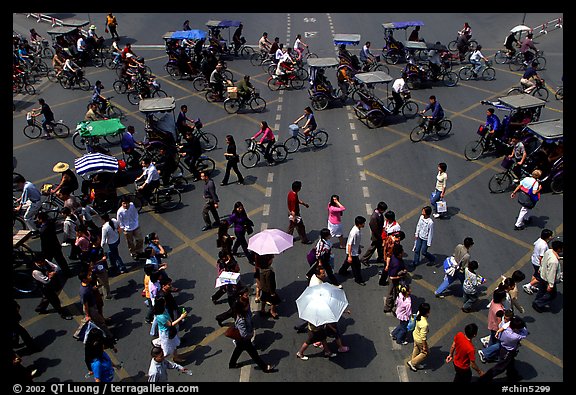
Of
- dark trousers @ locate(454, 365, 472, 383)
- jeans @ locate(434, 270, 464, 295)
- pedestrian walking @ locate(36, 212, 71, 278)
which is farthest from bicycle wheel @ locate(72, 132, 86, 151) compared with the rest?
dark trousers @ locate(454, 365, 472, 383)

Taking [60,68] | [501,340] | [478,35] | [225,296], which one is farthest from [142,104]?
[478,35]

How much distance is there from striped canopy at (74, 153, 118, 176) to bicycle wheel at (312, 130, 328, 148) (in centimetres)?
808

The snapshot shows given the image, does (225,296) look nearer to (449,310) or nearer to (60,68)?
(449,310)

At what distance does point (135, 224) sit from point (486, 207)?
36.5ft

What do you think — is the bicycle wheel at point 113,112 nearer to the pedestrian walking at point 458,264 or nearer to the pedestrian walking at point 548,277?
the pedestrian walking at point 458,264

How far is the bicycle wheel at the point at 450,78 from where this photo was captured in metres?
23.9

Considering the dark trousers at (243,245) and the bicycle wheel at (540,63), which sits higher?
the bicycle wheel at (540,63)

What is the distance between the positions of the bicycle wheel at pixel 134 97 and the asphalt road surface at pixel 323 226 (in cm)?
33

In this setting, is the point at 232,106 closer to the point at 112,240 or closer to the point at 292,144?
the point at 292,144

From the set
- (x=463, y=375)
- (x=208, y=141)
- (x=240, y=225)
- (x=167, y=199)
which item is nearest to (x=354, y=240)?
(x=240, y=225)

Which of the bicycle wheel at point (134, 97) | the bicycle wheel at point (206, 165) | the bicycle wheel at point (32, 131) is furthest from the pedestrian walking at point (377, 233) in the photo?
the bicycle wheel at point (32, 131)

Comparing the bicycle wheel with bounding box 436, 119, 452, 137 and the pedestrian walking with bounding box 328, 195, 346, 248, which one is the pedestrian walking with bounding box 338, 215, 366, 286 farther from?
the bicycle wheel with bounding box 436, 119, 452, 137

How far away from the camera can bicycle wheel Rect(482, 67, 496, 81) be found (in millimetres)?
24361

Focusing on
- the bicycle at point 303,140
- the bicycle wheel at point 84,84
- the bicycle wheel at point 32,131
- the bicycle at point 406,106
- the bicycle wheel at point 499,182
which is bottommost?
the bicycle wheel at point 32,131
